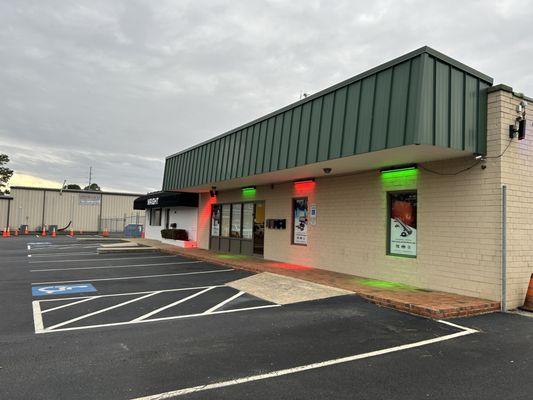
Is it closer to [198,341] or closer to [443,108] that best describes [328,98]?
[443,108]

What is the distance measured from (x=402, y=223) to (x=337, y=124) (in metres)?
3.19

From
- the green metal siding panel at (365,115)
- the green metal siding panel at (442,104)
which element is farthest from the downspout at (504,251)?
the green metal siding panel at (365,115)

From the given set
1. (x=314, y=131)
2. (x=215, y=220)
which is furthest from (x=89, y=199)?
(x=314, y=131)

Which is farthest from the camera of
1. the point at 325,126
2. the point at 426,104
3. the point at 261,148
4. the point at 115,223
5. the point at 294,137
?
the point at 115,223

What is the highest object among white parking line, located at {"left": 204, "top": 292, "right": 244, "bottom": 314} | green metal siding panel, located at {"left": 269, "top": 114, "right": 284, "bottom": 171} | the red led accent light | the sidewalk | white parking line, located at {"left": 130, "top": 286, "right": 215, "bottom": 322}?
green metal siding panel, located at {"left": 269, "top": 114, "right": 284, "bottom": 171}

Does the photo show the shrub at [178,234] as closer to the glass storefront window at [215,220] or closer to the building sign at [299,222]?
the glass storefront window at [215,220]

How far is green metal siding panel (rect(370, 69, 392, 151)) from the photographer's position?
8414 millimetres

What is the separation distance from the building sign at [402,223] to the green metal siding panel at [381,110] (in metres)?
2.49

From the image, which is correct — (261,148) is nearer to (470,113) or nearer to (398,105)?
(398,105)

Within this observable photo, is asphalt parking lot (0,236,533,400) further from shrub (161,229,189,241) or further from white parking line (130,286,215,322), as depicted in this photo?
shrub (161,229,189,241)

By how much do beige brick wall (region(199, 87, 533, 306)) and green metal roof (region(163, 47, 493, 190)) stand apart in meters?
0.68

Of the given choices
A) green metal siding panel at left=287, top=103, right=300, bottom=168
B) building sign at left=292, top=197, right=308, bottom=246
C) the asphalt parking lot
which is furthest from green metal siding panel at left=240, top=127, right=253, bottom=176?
the asphalt parking lot

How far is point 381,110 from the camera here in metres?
8.58

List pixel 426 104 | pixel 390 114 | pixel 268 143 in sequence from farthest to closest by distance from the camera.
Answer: pixel 268 143 < pixel 390 114 < pixel 426 104
